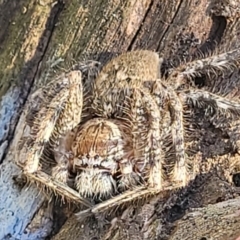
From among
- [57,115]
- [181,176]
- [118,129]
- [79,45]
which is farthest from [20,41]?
[181,176]

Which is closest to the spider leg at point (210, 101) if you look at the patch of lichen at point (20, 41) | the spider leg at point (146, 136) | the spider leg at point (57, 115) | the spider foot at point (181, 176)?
the spider leg at point (146, 136)

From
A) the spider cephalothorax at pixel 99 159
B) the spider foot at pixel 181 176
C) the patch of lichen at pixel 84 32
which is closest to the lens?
the spider foot at pixel 181 176

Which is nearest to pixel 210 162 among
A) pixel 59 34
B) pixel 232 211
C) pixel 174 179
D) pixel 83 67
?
pixel 174 179

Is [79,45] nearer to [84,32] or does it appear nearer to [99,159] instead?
[84,32]

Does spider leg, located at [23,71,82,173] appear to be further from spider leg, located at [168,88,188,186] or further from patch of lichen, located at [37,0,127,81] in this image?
spider leg, located at [168,88,188,186]

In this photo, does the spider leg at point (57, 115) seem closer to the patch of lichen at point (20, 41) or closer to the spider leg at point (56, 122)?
the spider leg at point (56, 122)

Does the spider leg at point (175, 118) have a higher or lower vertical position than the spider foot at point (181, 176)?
Result: higher
